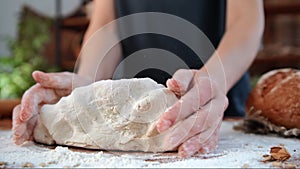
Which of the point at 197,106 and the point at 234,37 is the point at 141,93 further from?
the point at 234,37

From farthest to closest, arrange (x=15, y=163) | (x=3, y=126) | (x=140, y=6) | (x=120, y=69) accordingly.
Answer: (x=140, y=6) < (x=3, y=126) < (x=120, y=69) < (x=15, y=163)

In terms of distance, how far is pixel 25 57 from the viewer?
2682mm

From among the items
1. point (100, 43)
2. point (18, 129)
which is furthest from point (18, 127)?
point (100, 43)

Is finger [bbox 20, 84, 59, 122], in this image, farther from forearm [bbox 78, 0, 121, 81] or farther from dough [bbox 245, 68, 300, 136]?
dough [bbox 245, 68, 300, 136]

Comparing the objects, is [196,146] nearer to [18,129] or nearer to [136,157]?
[136,157]

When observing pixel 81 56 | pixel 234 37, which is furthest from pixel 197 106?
pixel 81 56

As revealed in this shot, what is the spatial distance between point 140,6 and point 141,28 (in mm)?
343

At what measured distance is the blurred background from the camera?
2.39 metres

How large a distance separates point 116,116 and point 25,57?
6.98ft

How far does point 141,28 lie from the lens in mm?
837

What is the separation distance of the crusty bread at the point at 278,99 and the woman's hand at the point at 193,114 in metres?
0.27

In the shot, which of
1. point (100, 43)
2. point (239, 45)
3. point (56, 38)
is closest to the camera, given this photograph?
point (239, 45)

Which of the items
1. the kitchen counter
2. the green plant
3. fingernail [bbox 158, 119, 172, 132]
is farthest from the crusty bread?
the green plant

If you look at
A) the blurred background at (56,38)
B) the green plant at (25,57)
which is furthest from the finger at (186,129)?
the green plant at (25,57)
